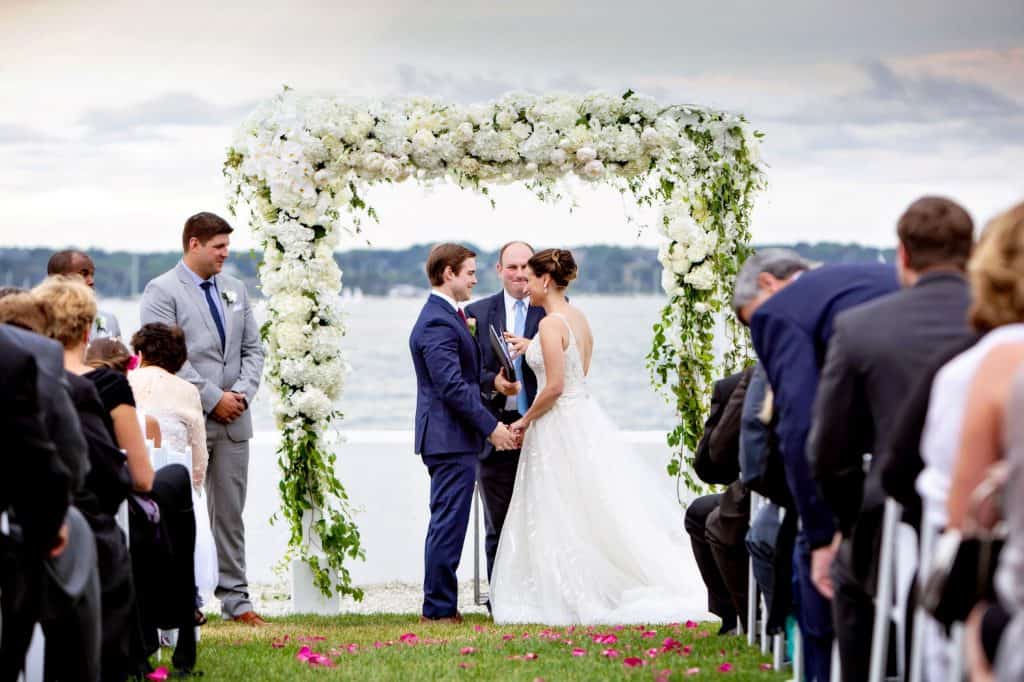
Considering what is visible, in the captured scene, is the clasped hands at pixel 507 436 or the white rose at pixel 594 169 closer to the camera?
the clasped hands at pixel 507 436

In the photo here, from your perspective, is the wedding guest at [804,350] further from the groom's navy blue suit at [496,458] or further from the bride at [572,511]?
the groom's navy blue suit at [496,458]

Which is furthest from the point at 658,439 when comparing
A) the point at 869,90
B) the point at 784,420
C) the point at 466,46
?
the point at 466,46

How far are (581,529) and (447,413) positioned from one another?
951mm

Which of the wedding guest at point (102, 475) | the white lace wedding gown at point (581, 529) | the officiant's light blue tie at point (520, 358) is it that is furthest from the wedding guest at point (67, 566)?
the officiant's light blue tie at point (520, 358)

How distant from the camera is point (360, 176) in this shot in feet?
25.3

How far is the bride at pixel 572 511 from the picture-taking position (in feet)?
23.5

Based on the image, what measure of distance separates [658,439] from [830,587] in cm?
548

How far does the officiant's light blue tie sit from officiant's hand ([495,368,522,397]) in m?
0.07

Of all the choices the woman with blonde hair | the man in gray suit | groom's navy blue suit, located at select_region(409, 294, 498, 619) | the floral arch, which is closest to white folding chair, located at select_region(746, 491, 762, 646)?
groom's navy blue suit, located at select_region(409, 294, 498, 619)

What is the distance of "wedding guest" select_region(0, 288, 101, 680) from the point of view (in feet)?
11.9

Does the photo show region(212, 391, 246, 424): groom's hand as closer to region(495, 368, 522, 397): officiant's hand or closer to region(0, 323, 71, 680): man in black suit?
region(495, 368, 522, 397): officiant's hand

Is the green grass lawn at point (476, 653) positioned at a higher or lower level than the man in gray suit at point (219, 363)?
lower

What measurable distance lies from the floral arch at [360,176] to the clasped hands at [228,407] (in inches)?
13.1

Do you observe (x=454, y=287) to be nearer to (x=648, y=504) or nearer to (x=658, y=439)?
(x=648, y=504)
